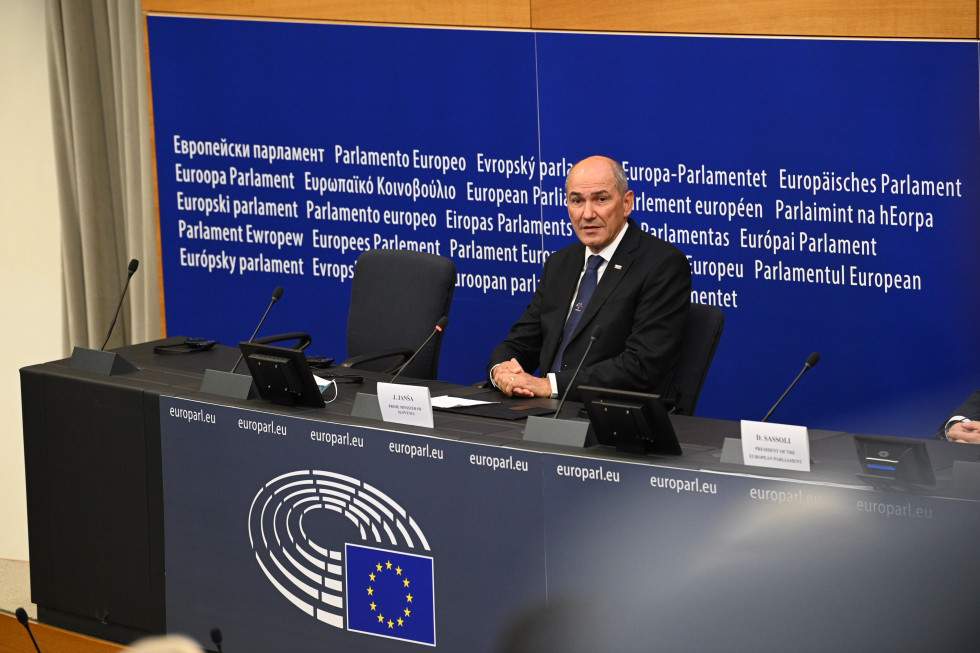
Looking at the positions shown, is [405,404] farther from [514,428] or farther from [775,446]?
[775,446]

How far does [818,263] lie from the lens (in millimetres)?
4734

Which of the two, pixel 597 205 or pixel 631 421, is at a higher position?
pixel 597 205

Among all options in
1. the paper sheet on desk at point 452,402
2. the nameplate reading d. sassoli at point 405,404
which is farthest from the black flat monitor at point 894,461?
the paper sheet on desk at point 452,402

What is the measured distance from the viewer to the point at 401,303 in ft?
15.5

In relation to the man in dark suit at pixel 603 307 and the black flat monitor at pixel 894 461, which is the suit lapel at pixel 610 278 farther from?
the black flat monitor at pixel 894 461

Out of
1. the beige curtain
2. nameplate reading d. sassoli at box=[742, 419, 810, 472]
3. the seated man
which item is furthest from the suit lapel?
the beige curtain

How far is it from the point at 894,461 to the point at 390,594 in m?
1.31

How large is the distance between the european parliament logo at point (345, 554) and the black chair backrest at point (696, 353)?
1124 mm

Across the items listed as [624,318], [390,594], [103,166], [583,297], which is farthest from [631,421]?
[103,166]

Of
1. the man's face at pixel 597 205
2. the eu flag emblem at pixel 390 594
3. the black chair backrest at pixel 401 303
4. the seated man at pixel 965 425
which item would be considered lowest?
the eu flag emblem at pixel 390 594

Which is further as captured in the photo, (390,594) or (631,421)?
(390,594)

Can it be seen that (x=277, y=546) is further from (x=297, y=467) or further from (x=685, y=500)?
(x=685, y=500)

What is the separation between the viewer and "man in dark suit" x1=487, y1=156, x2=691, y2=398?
4055mm

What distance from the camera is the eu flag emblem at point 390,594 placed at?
320 cm
